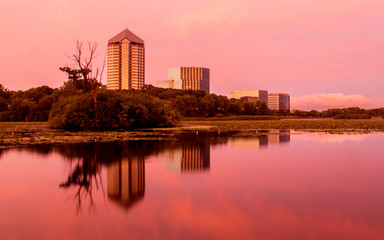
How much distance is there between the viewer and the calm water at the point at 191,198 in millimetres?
6207

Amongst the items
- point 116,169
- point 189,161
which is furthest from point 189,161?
point 116,169

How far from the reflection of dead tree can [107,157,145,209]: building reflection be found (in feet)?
1.42

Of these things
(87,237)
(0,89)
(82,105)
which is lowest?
(87,237)

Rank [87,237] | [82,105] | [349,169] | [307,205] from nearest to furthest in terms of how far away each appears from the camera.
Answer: [87,237] < [307,205] < [349,169] < [82,105]

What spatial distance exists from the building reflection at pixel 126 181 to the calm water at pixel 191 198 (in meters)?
0.03

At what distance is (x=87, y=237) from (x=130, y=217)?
119 cm

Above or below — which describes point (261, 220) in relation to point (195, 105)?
below

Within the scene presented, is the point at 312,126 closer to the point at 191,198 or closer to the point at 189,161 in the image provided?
the point at 189,161

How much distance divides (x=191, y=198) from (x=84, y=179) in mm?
4305

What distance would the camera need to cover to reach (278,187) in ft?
31.3

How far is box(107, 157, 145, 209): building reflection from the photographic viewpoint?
846cm

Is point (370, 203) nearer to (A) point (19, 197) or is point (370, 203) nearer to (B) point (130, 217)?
(B) point (130, 217)

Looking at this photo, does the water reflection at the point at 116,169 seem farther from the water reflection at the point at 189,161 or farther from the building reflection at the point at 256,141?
the building reflection at the point at 256,141

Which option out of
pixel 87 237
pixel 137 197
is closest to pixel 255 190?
pixel 137 197
